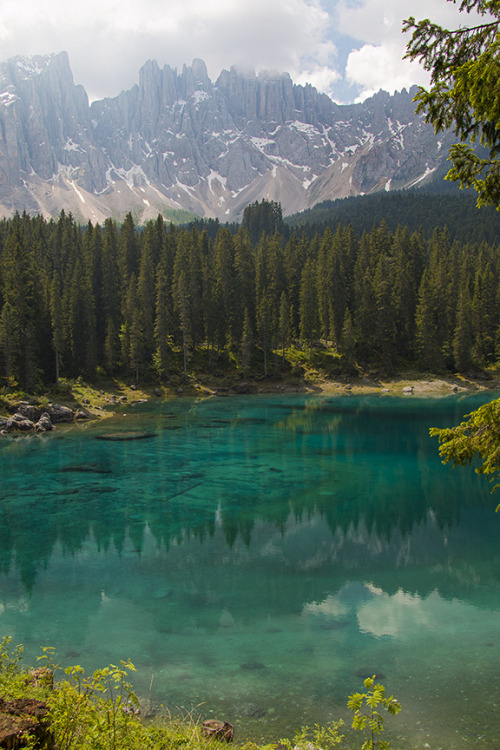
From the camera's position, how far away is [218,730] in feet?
28.2

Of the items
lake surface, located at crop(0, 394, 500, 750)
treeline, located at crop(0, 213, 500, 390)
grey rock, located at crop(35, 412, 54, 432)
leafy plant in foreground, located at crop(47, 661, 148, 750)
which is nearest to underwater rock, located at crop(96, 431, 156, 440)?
lake surface, located at crop(0, 394, 500, 750)

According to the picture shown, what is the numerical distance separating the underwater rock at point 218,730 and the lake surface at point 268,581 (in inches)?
35.9

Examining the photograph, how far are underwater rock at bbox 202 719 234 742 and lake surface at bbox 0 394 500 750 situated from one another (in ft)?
2.99

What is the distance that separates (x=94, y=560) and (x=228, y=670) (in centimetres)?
957

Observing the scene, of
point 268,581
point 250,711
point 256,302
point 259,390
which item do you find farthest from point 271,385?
point 250,711

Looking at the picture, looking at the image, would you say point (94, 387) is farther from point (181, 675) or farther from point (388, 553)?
point (181, 675)

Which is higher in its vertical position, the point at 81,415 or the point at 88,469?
the point at 88,469

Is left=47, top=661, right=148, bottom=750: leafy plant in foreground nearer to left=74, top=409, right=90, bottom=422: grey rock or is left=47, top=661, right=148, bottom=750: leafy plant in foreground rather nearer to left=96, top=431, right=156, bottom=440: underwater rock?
left=96, top=431, right=156, bottom=440: underwater rock

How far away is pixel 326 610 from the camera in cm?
1496

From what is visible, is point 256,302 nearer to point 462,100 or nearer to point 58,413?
point 58,413

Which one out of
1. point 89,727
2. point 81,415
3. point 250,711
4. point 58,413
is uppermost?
point 89,727

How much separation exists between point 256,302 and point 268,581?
8111cm

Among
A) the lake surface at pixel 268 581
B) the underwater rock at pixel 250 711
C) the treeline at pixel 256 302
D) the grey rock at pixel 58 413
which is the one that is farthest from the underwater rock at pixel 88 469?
the treeline at pixel 256 302

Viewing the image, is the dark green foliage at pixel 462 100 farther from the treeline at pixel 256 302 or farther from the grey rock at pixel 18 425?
the treeline at pixel 256 302
